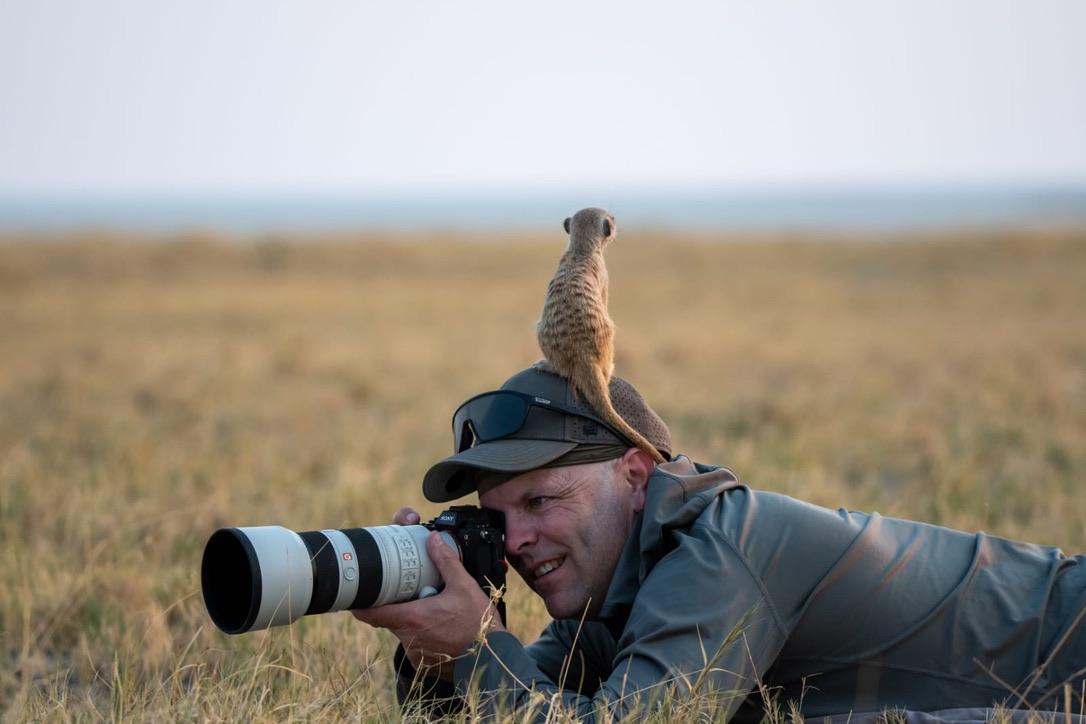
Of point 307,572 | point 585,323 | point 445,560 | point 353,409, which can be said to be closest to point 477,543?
point 445,560

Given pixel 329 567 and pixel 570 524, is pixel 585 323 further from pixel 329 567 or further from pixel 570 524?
pixel 329 567

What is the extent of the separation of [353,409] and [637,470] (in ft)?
21.8

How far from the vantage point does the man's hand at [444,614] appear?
2.61 meters

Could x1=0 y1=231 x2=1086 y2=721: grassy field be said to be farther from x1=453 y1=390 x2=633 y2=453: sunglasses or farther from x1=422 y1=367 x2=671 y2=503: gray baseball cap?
x1=453 y1=390 x2=633 y2=453: sunglasses

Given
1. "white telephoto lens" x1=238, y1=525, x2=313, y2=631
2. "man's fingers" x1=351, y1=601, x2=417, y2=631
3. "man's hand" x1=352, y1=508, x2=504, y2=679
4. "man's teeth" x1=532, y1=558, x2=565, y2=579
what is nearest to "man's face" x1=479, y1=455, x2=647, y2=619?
"man's teeth" x1=532, y1=558, x2=565, y2=579

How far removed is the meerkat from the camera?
9.46 ft

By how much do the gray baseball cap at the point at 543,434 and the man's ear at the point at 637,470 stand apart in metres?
0.03

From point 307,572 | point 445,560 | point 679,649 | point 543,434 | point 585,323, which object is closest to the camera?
point 679,649

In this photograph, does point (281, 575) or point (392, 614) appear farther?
point (392, 614)

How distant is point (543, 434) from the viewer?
2.78m

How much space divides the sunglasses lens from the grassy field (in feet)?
2.17

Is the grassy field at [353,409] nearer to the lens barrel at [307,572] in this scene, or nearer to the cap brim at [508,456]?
the lens barrel at [307,572]

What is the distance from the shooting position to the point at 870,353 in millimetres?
11734

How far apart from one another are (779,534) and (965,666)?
48cm
